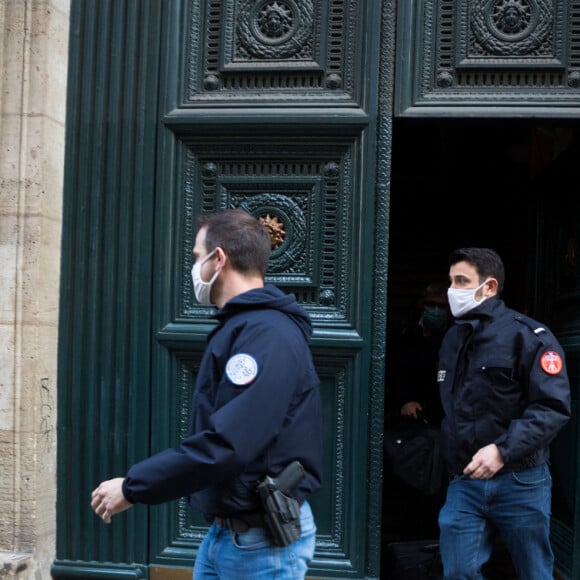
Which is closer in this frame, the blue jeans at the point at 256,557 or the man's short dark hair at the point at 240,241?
the blue jeans at the point at 256,557

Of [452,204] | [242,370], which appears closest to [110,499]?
[242,370]

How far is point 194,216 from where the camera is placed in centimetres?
454

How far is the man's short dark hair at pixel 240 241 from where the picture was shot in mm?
2908

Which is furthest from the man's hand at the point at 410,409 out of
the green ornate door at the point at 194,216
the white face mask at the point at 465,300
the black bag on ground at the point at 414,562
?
the white face mask at the point at 465,300

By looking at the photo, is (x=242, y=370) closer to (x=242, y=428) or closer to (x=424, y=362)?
(x=242, y=428)

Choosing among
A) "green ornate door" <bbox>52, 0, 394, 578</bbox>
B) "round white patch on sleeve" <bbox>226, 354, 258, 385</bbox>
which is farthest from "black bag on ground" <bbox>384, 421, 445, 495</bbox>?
"round white patch on sleeve" <bbox>226, 354, 258, 385</bbox>

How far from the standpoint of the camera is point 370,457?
14.3 ft

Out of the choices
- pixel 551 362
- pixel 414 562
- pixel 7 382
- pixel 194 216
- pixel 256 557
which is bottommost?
pixel 414 562

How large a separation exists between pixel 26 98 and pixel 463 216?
4.72 meters

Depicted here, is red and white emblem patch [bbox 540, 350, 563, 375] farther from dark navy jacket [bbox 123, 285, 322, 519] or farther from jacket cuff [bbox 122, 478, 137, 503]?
jacket cuff [bbox 122, 478, 137, 503]

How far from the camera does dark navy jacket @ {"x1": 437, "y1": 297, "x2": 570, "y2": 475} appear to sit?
12.1 ft

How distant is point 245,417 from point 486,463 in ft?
5.01

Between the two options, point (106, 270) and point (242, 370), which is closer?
point (242, 370)

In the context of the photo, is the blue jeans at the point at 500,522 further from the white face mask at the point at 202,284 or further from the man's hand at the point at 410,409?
the white face mask at the point at 202,284
